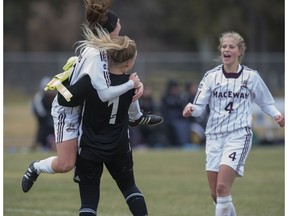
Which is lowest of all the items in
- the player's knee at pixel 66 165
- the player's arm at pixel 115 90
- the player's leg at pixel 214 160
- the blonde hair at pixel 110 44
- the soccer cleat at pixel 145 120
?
the player's leg at pixel 214 160

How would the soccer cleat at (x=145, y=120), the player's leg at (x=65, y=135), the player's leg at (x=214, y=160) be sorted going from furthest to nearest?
1. the player's leg at (x=214, y=160)
2. the soccer cleat at (x=145, y=120)
3. the player's leg at (x=65, y=135)

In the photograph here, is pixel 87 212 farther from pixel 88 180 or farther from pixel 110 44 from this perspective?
pixel 110 44

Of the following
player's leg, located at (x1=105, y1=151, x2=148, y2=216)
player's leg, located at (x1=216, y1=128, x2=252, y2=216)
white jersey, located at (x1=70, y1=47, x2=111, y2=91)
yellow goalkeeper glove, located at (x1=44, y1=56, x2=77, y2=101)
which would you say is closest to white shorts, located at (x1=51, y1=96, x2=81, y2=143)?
yellow goalkeeper glove, located at (x1=44, y1=56, x2=77, y2=101)

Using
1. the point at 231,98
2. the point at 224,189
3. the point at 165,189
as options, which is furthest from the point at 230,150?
the point at 165,189

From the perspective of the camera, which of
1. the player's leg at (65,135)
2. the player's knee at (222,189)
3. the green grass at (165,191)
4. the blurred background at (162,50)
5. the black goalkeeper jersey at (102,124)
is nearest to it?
the black goalkeeper jersey at (102,124)

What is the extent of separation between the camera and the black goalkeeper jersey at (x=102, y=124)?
7.82 m

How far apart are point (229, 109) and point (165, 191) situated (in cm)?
446

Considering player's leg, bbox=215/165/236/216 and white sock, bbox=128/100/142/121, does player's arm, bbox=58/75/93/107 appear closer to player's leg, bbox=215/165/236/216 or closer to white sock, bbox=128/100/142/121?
white sock, bbox=128/100/142/121

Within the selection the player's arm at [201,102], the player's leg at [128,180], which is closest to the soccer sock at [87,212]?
the player's leg at [128,180]

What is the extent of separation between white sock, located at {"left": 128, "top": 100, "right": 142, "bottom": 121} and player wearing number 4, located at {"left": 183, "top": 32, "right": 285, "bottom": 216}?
80cm

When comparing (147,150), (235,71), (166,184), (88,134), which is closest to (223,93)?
(235,71)

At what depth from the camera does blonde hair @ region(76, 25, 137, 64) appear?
7.77m

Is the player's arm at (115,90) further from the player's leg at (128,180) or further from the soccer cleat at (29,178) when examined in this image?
the soccer cleat at (29,178)

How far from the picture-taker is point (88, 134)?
7.91 m
